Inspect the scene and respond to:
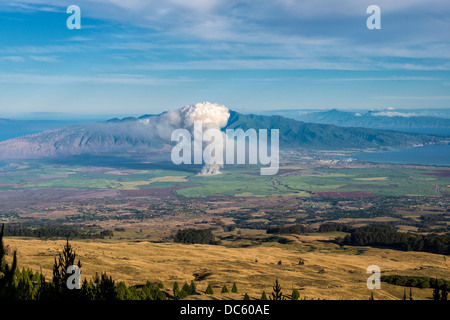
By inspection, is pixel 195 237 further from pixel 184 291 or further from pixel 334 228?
pixel 184 291

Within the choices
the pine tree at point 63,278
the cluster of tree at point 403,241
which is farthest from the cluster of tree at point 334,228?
the pine tree at point 63,278

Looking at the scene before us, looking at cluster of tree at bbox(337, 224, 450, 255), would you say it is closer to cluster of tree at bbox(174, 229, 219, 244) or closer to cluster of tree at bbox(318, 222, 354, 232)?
cluster of tree at bbox(318, 222, 354, 232)

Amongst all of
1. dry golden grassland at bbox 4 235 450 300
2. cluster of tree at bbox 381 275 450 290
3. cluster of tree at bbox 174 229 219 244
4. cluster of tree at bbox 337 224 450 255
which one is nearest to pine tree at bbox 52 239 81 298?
dry golden grassland at bbox 4 235 450 300

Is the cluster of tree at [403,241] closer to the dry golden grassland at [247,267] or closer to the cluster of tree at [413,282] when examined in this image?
the dry golden grassland at [247,267]

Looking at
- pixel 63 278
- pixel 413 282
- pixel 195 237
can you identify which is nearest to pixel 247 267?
pixel 413 282
